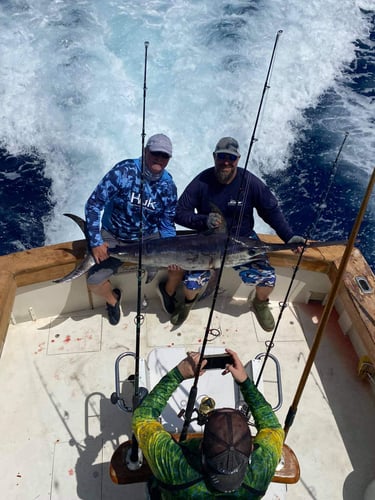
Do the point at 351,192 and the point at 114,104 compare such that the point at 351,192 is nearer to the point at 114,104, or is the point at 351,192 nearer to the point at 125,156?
the point at 125,156

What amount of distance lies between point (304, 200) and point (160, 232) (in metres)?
3.79

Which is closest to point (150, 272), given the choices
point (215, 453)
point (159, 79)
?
point (215, 453)

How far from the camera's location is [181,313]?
3385 mm

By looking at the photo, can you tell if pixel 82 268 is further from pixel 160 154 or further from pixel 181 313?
pixel 160 154

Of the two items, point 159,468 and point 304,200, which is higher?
point 159,468

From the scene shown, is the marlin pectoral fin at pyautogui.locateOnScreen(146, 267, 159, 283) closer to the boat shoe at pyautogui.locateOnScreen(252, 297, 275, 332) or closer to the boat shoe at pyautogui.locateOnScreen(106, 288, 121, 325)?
the boat shoe at pyautogui.locateOnScreen(106, 288, 121, 325)

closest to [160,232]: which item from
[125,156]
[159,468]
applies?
[159,468]

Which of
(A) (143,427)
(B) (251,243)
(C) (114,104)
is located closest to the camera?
(A) (143,427)

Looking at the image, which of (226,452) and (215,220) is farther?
(215,220)

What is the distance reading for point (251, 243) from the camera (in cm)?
313

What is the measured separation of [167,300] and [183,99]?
5137 mm

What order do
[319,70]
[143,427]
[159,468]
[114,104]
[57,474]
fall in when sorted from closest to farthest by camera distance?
1. [159,468]
2. [143,427]
3. [57,474]
4. [114,104]
5. [319,70]

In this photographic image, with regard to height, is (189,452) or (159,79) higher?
(159,79)

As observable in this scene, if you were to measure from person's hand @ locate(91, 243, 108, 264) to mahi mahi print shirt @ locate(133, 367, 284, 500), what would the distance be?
1280 millimetres
